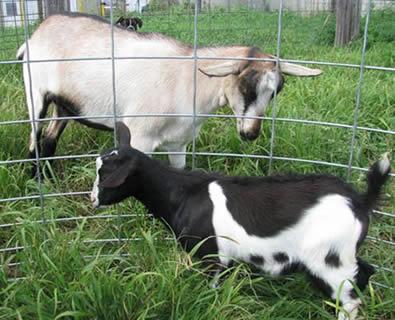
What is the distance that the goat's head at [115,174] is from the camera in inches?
94.0

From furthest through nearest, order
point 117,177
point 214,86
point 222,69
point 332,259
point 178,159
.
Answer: point 178,159 < point 214,86 < point 222,69 < point 117,177 < point 332,259

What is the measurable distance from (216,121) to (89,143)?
97 cm

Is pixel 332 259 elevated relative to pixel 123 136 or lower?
lower

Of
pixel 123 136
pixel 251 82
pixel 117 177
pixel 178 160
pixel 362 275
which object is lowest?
pixel 362 275

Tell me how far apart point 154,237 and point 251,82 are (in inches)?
41.9

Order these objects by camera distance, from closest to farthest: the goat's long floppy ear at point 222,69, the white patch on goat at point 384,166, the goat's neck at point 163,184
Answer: the white patch on goat at point 384,166 < the goat's neck at point 163,184 < the goat's long floppy ear at point 222,69

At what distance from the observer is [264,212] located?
2.40m

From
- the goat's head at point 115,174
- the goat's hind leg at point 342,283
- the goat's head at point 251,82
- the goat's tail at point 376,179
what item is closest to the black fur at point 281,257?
the goat's hind leg at point 342,283

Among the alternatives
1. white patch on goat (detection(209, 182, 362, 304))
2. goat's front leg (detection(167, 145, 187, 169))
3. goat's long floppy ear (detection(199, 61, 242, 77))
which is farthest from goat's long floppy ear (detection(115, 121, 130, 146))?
goat's front leg (detection(167, 145, 187, 169))

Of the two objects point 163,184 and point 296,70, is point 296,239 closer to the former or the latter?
point 163,184

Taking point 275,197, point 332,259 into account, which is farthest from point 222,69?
point 332,259

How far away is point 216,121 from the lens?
4.21 metres

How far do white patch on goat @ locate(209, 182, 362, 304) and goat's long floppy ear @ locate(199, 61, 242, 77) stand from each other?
965 mm

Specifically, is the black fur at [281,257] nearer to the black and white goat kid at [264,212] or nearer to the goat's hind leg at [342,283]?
the black and white goat kid at [264,212]
